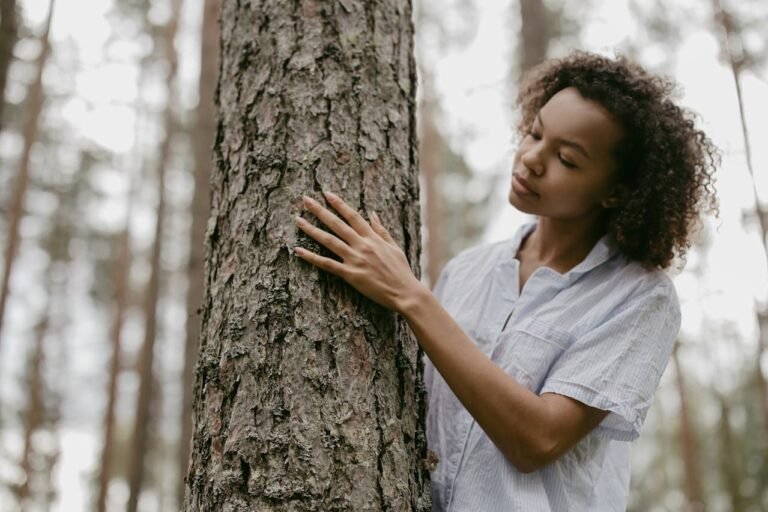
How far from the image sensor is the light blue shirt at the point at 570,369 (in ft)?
5.36

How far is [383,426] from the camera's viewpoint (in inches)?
60.8

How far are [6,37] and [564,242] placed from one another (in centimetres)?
453

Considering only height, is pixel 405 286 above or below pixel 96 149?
below

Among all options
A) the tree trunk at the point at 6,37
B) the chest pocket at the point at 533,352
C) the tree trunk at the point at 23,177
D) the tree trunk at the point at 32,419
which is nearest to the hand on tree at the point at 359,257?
the chest pocket at the point at 533,352

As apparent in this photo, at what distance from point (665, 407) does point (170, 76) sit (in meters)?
15.5

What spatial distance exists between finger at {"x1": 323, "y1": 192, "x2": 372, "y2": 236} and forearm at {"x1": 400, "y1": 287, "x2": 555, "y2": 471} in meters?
0.19

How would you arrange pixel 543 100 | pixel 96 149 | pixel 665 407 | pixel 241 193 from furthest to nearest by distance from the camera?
pixel 665 407
pixel 96 149
pixel 543 100
pixel 241 193

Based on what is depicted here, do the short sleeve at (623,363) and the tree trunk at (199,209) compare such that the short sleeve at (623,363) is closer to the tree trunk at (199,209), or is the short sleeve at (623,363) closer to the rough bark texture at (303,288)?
the rough bark texture at (303,288)

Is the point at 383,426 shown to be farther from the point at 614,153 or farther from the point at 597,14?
the point at 597,14

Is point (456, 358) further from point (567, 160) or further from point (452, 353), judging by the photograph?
point (567, 160)

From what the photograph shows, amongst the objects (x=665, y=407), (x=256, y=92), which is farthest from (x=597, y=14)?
(x=665, y=407)

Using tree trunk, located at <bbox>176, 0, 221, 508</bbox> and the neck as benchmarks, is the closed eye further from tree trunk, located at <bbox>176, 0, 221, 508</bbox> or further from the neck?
tree trunk, located at <bbox>176, 0, 221, 508</bbox>

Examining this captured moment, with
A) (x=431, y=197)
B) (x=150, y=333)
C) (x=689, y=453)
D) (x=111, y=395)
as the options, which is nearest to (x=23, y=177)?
(x=150, y=333)

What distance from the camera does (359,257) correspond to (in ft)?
5.16
